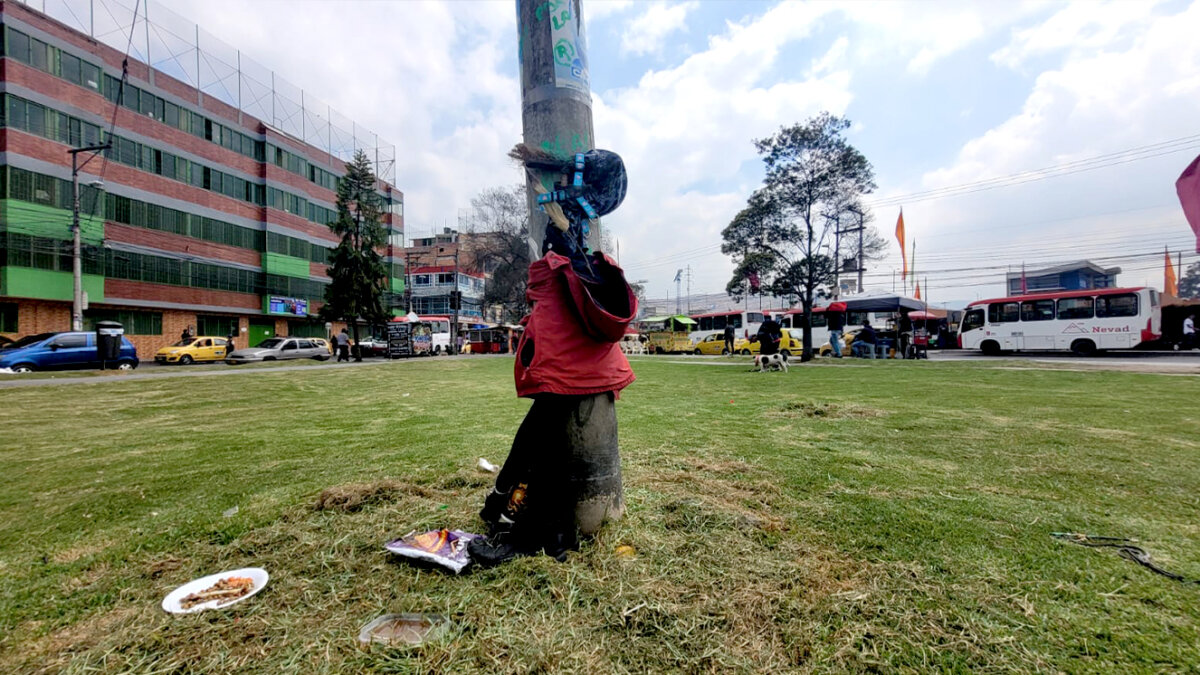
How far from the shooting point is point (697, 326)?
128 feet

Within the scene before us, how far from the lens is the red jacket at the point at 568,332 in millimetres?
2338

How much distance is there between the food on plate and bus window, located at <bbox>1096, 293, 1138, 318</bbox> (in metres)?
28.7

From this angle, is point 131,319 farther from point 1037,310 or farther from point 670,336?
point 1037,310

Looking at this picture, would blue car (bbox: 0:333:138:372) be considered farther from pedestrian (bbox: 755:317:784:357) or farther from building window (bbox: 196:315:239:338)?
pedestrian (bbox: 755:317:784:357)

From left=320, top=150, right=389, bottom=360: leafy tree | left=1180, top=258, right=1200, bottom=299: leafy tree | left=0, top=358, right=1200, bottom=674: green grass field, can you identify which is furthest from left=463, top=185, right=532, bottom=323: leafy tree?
left=1180, top=258, right=1200, bottom=299: leafy tree

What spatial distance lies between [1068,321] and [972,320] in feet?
12.4

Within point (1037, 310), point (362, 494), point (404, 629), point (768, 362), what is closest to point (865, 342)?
point (1037, 310)

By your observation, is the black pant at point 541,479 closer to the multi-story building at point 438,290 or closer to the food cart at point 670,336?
the food cart at point 670,336

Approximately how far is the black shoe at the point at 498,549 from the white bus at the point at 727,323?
30.7 m

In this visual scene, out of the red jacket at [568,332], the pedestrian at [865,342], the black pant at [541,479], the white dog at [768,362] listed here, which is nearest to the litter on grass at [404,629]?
the black pant at [541,479]

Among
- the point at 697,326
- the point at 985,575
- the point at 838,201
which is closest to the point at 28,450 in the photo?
the point at 985,575

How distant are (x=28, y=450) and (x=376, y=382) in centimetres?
862

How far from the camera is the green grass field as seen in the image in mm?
1668

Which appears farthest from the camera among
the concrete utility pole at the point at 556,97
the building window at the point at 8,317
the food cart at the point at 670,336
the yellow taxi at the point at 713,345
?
the food cart at the point at 670,336
